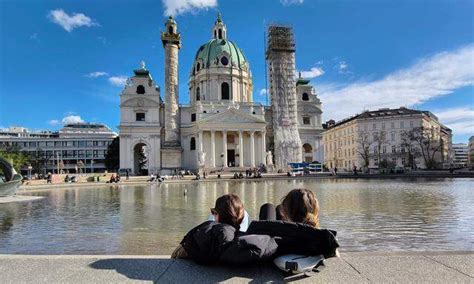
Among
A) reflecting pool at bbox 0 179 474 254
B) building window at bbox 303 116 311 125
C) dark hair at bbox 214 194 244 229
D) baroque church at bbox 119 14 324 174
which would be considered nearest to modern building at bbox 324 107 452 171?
building window at bbox 303 116 311 125

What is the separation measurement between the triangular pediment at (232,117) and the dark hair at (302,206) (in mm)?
64947

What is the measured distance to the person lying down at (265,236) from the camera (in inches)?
168

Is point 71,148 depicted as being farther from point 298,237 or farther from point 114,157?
point 298,237

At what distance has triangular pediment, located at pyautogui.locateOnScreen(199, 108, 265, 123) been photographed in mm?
69500

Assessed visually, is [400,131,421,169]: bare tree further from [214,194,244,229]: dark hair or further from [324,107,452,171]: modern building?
[214,194,244,229]: dark hair

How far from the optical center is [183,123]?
7462cm

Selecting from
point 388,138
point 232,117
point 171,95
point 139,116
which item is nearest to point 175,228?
point 232,117

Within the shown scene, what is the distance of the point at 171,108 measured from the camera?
69.4 meters

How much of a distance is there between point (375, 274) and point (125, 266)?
10.6 feet

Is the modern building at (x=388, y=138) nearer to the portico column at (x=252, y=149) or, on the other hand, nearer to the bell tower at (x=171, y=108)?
the portico column at (x=252, y=149)

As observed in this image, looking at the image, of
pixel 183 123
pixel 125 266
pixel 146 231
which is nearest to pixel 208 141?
pixel 183 123

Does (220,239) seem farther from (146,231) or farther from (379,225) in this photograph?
(379,225)

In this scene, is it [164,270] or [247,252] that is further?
[164,270]

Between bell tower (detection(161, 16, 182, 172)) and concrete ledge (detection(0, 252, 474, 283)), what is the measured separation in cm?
6464
